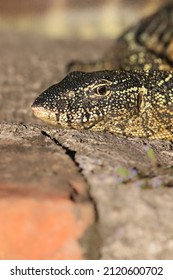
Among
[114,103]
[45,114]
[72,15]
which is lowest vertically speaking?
[45,114]

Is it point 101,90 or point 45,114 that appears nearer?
point 45,114

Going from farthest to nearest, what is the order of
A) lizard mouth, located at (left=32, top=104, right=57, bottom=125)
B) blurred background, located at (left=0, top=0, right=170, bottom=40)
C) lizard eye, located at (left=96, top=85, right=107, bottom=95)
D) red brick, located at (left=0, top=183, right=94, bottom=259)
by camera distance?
blurred background, located at (left=0, top=0, right=170, bottom=40)
lizard eye, located at (left=96, top=85, right=107, bottom=95)
lizard mouth, located at (left=32, top=104, right=57, bottom=125)
red brick, located at (left=0, top=183, right=94, bottom=259)

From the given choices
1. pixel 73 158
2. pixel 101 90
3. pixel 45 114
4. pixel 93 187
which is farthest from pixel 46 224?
pixel 101 90

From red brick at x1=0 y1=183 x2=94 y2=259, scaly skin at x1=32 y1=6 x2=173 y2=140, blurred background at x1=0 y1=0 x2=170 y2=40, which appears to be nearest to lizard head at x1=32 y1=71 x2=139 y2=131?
scaly skin at x1=32 y1=6 x2=173 y2=140

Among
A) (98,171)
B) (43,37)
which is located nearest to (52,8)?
(43,37)

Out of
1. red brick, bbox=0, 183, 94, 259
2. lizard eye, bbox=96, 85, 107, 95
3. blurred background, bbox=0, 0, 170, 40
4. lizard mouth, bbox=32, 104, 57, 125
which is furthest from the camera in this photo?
blurred background, bbox=0, 0, 170, 40

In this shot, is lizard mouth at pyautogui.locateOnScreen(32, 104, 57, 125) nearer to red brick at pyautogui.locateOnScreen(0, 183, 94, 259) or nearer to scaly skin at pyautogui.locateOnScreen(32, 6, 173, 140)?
scaly skin at pyautogui.locateOnScreen(32, 6, 173, 140)

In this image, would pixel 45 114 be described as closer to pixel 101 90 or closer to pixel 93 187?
pixel 101 90
